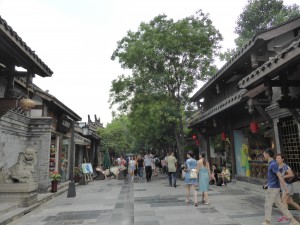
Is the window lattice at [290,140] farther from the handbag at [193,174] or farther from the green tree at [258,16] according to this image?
the green tree at [258,16]

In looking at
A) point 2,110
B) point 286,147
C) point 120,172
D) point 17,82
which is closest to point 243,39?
point 120,172

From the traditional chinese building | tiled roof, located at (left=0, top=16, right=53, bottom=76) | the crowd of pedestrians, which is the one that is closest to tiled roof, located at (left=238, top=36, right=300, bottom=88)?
the traditional chinese building

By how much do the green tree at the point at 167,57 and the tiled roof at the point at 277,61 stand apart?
9945 mm

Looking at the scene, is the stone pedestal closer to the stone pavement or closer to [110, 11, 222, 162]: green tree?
the stone pavement

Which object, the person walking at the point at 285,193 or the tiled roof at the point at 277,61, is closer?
the tiled roof at the point at 277,61

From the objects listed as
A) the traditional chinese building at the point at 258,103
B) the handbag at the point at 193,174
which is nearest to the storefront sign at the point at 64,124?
the traditional chinese building at the point at 258,103

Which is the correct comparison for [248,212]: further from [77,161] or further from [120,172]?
[77,161]

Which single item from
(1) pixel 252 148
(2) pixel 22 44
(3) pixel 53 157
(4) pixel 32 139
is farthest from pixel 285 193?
(3) pixel 53 157

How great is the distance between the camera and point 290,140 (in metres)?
8.95

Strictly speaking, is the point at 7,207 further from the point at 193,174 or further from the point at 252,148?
the point at 252,148

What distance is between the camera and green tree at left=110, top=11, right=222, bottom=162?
1583 cm

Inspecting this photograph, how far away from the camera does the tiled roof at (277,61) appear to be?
179 inches

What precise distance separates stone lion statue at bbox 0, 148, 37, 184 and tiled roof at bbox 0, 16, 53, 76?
3290 mm

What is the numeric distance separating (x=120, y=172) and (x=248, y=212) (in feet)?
42.5
